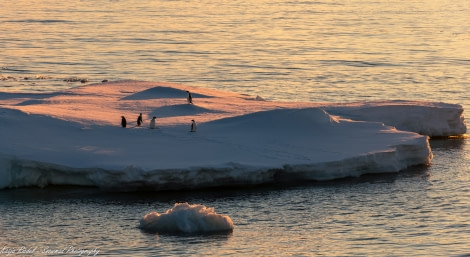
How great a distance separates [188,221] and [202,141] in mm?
6687

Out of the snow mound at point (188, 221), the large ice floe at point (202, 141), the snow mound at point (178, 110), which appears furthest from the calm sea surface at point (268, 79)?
the snow mound at point (178, 110)

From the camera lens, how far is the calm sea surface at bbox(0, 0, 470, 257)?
27.2 m

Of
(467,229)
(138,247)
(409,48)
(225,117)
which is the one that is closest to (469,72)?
(409,48)

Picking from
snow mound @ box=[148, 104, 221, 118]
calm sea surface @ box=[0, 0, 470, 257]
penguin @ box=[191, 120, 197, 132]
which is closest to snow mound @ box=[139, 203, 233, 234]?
calm sea surface @ box=[0, 0, 470, 257]

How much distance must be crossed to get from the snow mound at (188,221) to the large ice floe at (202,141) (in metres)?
3.40

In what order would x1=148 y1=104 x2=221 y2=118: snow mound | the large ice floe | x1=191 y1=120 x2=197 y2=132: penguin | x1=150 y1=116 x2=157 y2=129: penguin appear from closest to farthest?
the large ice floe, x1=191 y1=120 x2=197 y2=132: penguin, x1=150 y1=116 x2=157 y2=129: penguin, x1=148 y1=104 x2=221 y2=118: snow mound

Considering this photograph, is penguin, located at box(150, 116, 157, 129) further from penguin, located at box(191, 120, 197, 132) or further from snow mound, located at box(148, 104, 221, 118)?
snow mound, located at box(148, 104, 221, 118)

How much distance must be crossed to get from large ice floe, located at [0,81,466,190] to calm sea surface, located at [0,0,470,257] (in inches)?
20.4

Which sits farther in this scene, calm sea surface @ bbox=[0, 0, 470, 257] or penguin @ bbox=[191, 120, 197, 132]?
penguin @ bbox=[191, 120, 197, 132]

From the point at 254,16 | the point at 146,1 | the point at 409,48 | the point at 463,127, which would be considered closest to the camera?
the point at 463,127

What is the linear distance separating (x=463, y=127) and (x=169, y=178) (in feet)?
46.5

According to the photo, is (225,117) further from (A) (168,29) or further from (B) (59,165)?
(A) (168,29)

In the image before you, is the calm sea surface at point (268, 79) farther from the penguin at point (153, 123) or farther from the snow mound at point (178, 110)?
the snow mound at point (178, 110)

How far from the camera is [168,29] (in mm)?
81875
